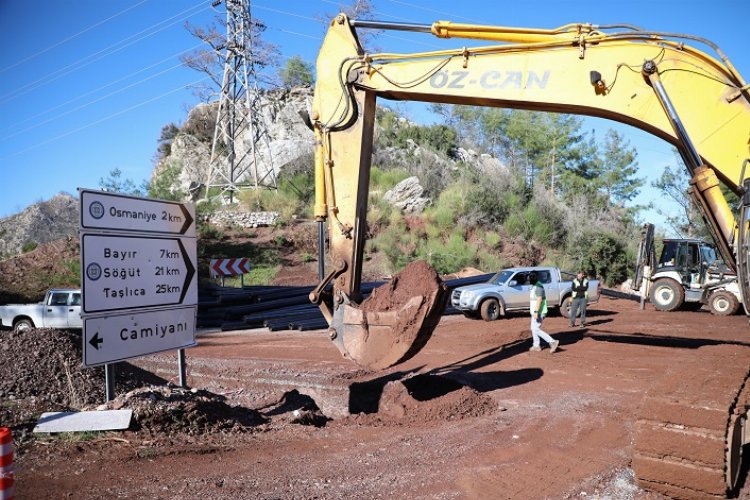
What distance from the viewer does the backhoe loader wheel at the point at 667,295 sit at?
23.2m

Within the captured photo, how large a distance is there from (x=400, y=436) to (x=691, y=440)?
338cm

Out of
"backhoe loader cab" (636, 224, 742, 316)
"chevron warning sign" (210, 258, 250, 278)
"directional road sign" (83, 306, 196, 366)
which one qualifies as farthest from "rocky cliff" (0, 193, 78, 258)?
"backhoe loader cab" (636, 224, 742, 316)

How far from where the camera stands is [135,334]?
7.39 meters

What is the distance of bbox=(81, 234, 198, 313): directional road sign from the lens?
6.90 metres

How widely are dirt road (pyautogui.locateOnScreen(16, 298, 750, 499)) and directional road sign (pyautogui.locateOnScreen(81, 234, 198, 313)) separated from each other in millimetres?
1738

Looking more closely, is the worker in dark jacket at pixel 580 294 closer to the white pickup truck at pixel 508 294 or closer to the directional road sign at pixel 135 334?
the white pickup truck at pixel 508 294

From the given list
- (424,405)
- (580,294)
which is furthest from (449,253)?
(424,405)

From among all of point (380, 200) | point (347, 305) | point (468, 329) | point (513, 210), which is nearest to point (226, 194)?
point (380, 200)

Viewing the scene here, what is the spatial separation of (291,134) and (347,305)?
153 ft

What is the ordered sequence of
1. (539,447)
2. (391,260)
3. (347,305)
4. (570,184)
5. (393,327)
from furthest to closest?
(570,184) → (391,260) → (347,305) → (393,327) → (539,447)

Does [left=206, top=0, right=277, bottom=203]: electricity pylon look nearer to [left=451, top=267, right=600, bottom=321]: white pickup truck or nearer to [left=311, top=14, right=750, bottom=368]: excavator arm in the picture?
[left=451, top=267, right=600, bottom=321]: white pickup truck

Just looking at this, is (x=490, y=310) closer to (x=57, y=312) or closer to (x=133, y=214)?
(x=57, y=312)

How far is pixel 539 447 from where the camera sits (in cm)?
675

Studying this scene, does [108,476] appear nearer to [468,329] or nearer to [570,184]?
[468,329]
